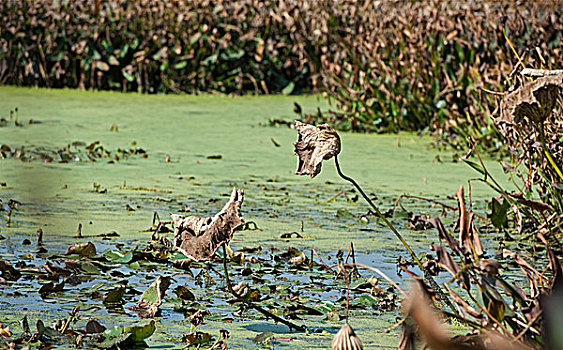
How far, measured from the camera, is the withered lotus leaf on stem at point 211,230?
5.88ft

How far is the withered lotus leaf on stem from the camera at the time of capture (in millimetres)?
1792

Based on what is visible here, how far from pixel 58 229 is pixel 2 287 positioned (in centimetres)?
81

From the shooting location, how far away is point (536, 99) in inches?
62.9

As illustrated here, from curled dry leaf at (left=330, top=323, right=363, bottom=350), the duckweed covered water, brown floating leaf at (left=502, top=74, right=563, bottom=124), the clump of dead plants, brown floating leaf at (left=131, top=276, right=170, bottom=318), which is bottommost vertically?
the duckweed covered water

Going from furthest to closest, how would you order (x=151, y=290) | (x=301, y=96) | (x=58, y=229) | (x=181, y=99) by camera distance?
(x=301, y=96) < (x=181, y=99) < (x=58, y=229) < (x=151, y=290)

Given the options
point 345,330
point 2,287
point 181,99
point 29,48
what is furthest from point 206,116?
point 345,330

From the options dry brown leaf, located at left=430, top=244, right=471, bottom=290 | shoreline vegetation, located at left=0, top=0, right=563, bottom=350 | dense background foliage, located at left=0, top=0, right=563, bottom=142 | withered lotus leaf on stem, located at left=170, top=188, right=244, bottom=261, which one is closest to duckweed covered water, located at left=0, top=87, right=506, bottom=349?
shoreline vegetation, located at left=0, top=0, right=563, bottom=350

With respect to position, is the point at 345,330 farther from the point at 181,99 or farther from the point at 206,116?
the point at 181,99

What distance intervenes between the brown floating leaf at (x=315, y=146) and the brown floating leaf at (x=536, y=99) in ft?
1.12

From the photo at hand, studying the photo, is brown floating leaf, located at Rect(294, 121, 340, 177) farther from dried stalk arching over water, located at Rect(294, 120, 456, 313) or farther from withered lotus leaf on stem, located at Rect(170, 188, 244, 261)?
withered lotus leaf on stem, located at Rect(170, 188, 244, 261)

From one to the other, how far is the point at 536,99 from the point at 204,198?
2331mm

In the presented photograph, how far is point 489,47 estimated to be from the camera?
5.51 metres

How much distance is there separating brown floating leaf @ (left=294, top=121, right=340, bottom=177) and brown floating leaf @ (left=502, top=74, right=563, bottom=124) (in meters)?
0.34

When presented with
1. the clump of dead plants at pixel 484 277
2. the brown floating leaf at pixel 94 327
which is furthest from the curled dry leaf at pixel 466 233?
the brown floating leaf at pixel 94 327
